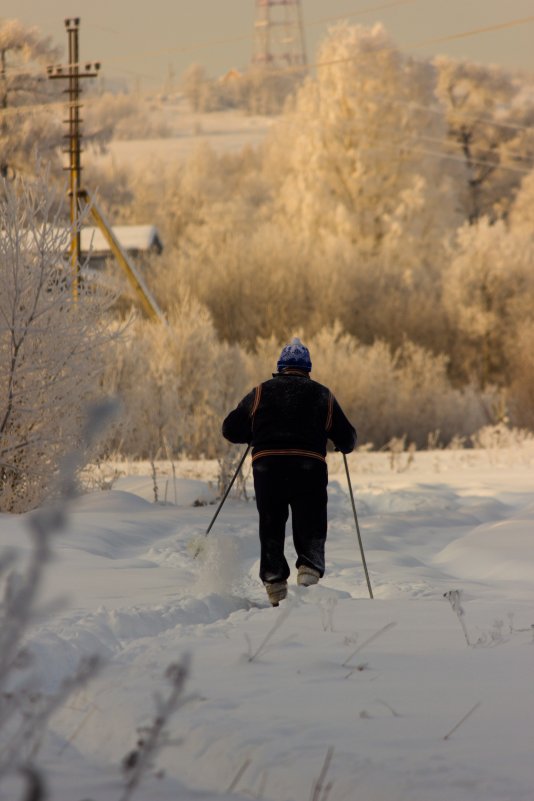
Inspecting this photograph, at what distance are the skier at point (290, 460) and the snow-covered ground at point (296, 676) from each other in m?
0.27

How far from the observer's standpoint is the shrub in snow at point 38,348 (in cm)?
1110

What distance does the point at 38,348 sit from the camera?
1152 cm

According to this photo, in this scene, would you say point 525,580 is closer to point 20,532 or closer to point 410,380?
point 20,532

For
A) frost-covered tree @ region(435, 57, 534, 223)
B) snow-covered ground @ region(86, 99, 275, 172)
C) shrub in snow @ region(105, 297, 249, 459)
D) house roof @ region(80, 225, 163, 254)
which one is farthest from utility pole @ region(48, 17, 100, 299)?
snow-covered ground @ region(86, 99, 275, 172)

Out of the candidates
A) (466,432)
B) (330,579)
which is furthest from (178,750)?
(466,432)

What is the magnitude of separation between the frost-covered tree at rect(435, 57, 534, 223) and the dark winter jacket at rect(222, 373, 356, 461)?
5198 cm

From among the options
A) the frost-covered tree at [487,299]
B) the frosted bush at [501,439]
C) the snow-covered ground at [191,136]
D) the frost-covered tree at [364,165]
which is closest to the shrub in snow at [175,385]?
the frosted bush at [501,439]

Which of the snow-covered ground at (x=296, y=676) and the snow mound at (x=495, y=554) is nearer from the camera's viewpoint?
the snow-covered ground at (x=296, y=676)

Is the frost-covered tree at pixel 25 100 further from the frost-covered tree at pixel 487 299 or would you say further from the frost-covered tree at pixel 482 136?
the frost-covered tree at pixel 482 136

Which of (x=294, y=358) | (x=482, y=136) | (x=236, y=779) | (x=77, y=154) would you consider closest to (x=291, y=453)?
(x=294, y=358)

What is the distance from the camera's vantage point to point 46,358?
11.5m

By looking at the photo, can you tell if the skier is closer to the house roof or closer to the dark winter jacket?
the dark winter jacket

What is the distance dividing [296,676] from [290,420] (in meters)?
2.79

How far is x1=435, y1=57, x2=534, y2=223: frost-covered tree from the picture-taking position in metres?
59.9
